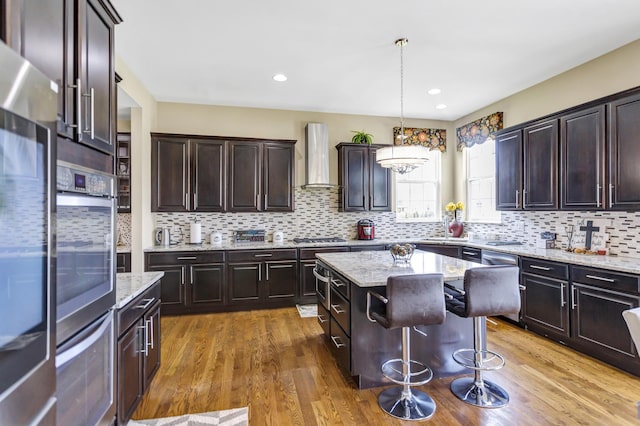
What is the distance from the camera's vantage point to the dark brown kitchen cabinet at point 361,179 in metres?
5.25

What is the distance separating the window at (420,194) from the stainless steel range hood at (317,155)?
149 centimetres

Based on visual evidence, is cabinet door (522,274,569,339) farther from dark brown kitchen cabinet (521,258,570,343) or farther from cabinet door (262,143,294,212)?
cabinet door (262,143,294,212)

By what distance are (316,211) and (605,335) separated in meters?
3.78

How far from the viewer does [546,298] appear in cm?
343

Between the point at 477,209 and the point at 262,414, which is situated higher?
→ the point at 477,209

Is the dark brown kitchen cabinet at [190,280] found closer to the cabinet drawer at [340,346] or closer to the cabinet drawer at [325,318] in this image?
the cabinet drawer at [325,318]

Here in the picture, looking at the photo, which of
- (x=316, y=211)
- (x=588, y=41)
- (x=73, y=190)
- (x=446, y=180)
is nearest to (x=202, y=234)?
(x=316, y=211)

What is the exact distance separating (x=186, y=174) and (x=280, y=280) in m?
2.00

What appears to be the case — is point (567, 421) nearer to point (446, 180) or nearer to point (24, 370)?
point (24, 370)

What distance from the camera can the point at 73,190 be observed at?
1.33m

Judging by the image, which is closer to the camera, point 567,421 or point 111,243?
point 111,243

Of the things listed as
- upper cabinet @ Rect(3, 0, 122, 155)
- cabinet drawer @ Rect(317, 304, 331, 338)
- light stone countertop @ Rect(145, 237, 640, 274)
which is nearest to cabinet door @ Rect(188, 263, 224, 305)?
light stone countertop @ Rect(145, 237, 640, 274)

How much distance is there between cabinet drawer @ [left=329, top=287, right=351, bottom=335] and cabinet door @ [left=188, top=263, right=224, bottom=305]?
2033mm

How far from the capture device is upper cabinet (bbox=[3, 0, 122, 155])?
113 cm
